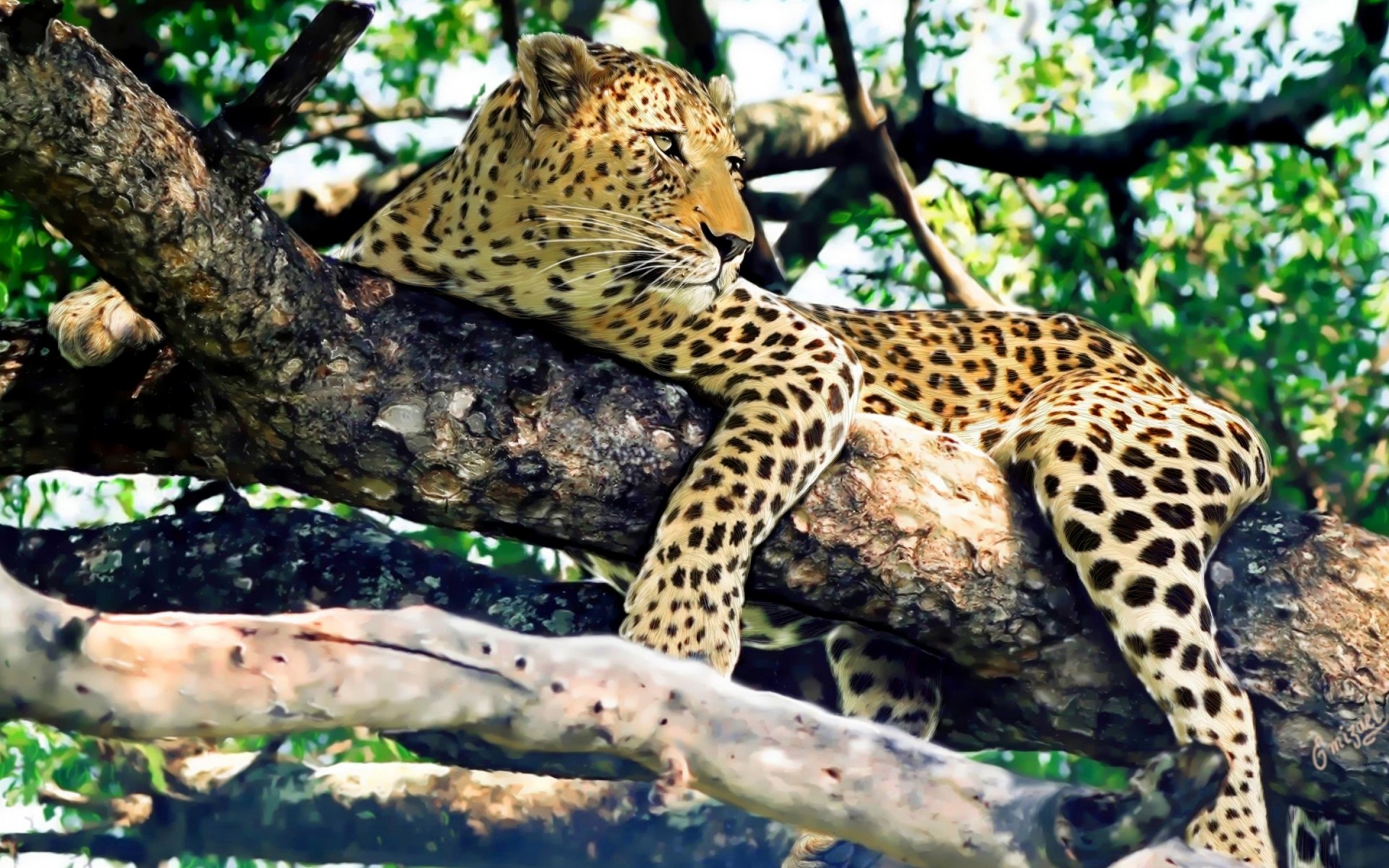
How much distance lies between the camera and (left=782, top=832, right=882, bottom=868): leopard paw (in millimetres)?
2736

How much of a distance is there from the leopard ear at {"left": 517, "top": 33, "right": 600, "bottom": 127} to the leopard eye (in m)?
0.14

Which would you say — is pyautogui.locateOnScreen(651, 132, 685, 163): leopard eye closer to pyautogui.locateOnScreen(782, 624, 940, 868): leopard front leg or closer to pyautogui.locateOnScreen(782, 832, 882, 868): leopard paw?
pyautogui.locateOnScreen(782, 624, 940, 868): leopard front leg

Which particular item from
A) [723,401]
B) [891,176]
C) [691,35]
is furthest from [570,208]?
[891,176]

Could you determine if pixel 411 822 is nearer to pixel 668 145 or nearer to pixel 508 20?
pixel 668 145

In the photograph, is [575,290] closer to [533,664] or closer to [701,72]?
[533,664]

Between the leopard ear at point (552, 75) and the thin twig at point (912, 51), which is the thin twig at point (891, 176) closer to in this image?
the thin twig at point (912, 51)

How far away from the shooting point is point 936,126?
447 centimetres

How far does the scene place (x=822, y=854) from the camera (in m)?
2.79

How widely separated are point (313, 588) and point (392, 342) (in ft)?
2.04

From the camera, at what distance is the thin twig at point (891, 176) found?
420cm
